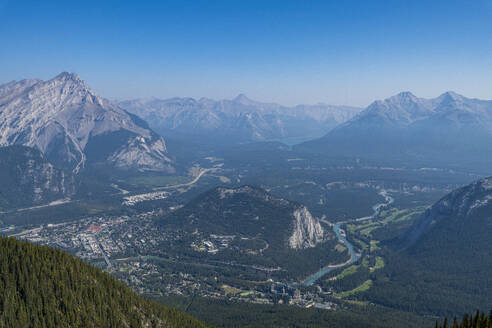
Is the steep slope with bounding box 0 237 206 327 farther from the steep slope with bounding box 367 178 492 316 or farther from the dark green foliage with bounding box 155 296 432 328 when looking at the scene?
the steep slope with bounding box 367 178 492 316

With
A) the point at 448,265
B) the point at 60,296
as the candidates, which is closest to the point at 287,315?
the point at 60,296

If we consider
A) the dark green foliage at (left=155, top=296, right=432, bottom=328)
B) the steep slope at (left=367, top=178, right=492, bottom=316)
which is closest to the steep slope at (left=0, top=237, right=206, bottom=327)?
the dark green foliage at (left=155, top=296, right=432, bottom=328)

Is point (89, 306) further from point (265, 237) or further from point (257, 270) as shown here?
point (265, 237)

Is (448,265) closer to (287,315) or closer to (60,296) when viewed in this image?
(287,315)

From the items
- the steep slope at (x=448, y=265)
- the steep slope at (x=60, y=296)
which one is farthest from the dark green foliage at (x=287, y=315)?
the steep slope at (x=60, y=296)

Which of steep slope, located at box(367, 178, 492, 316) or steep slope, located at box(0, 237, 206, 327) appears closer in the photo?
steep slope, located at box(0, 237, 206, 327)

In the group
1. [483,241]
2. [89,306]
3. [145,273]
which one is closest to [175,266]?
[145,273]
